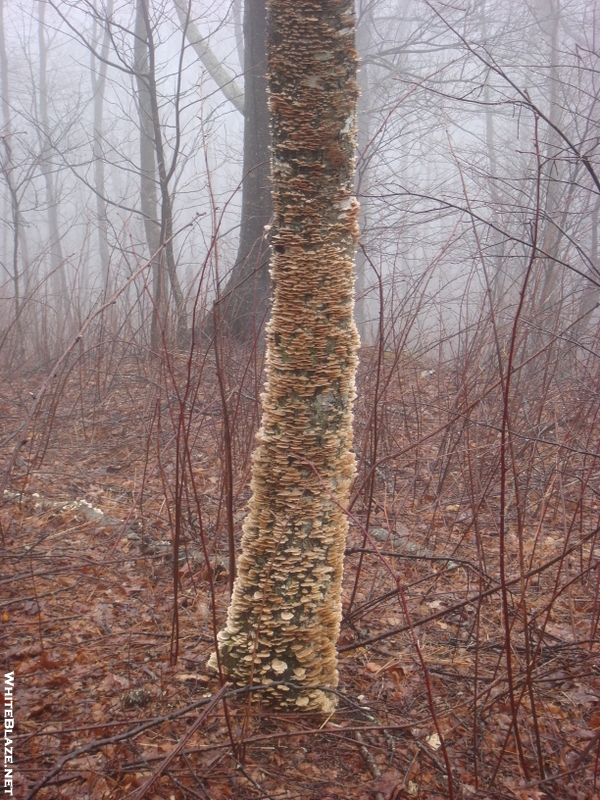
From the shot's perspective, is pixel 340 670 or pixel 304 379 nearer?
pixel 304 379

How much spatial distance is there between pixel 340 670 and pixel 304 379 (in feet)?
3.89

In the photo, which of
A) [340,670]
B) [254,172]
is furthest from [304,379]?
[254,172]

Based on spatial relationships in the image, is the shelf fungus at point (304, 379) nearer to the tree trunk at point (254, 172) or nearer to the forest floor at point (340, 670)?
the forest floor at point (340, 670)

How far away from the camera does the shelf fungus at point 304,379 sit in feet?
5.07

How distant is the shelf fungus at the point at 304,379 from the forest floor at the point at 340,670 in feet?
0.49

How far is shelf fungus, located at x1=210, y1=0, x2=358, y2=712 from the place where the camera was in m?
1.54

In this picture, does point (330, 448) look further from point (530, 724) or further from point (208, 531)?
point (208, 531)

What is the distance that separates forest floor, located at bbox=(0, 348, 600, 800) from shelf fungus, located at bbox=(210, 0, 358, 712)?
15 cm

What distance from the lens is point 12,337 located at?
22.8 feet

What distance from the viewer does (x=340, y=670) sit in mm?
2168

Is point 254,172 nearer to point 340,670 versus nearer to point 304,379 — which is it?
point 304,379

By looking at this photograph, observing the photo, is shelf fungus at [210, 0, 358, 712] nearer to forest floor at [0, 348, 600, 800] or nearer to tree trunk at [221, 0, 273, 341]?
forest floor at [0, 348, 600, 800]

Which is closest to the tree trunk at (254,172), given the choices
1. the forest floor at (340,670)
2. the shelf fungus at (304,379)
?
the forest floor at (340,670)

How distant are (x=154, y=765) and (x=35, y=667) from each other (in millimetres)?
702
